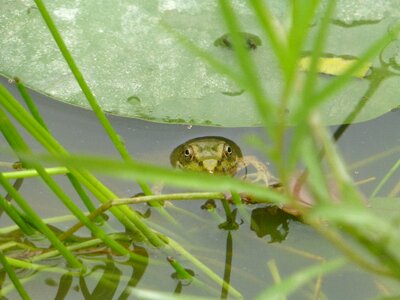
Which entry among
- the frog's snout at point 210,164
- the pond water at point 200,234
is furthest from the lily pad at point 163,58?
the frog's snout at point 210,164

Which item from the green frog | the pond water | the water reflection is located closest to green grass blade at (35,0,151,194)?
the pond water

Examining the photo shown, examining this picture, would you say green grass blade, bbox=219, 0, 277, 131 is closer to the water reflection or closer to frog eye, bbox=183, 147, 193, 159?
the water reflection

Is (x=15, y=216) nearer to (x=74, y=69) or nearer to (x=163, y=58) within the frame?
(x=74, y=69)

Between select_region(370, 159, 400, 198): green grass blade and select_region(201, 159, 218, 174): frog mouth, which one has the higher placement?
select_region(370, 159, 400, 198): green grass blade

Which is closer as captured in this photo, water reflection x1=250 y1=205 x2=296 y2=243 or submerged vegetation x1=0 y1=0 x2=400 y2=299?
submerged vegetation x1=0 y1=0 x2=400 y2=299

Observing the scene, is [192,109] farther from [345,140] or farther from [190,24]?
[345,140]

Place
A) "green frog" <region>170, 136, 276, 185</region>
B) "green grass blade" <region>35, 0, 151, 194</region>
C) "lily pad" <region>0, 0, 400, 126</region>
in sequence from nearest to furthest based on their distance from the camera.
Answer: "green grass blade" <region>35, 0, 151, 194</region> → "lily pad" <region>0, 0, 400, 126</region> → "green frog" <region>170, 136, 276, 185</region>

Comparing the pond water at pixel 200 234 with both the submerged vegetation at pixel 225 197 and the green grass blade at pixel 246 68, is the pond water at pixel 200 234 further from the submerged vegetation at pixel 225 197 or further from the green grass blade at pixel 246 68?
the green grass blade at pixel 246 68

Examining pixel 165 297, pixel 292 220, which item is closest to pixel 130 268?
pixel 292 220

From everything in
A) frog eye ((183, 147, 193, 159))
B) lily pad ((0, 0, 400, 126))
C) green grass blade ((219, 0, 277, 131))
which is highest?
green grass blade ((219, 0, 277, 131))
